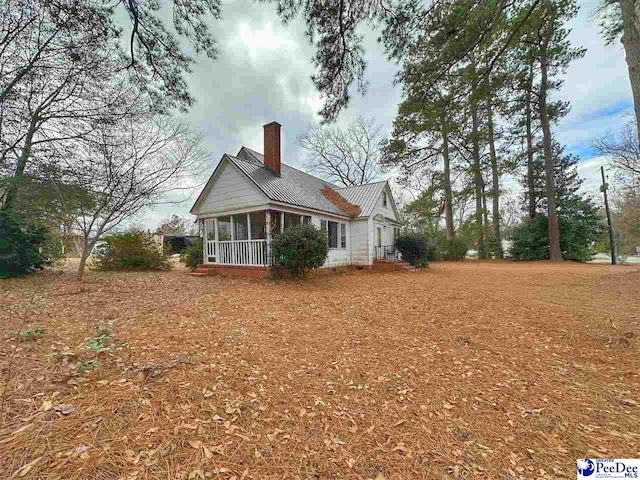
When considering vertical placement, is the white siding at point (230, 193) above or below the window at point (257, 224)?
above

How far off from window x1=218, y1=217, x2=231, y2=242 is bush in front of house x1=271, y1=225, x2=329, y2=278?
384 centimetres

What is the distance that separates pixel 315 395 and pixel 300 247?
6.40 m

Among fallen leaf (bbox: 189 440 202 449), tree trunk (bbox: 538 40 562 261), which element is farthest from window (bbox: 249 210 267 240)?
tree trunk (bbox: 538 40 562 261)

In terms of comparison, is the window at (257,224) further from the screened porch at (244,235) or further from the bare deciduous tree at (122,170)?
the bare deciduous tree at (122,170)

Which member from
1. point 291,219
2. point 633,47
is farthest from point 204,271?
point 633,47

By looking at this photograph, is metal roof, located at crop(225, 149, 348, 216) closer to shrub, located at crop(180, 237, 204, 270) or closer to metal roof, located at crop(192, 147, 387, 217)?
metal roof, located at crop(192, 147, 387, 217)

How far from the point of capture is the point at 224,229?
1217cm

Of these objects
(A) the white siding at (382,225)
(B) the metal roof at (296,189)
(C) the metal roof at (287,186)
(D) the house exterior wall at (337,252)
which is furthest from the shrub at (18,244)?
(A) the white siding at (382,225)

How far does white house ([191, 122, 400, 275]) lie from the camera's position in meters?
10.1

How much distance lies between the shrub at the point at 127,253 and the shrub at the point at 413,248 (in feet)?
40.8

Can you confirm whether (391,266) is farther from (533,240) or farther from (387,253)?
(533,240)

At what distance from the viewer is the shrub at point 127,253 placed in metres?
12.5

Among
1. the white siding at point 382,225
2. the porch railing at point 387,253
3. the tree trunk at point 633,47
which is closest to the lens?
the tree trunk at point 633,47

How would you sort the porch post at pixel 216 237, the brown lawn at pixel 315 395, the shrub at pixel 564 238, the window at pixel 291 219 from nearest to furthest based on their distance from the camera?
the brown lawn at pixel 315 395 → the window at pixel 291 219 → the porch post at pixel 216 237 → the shrub at pixel 564 238
